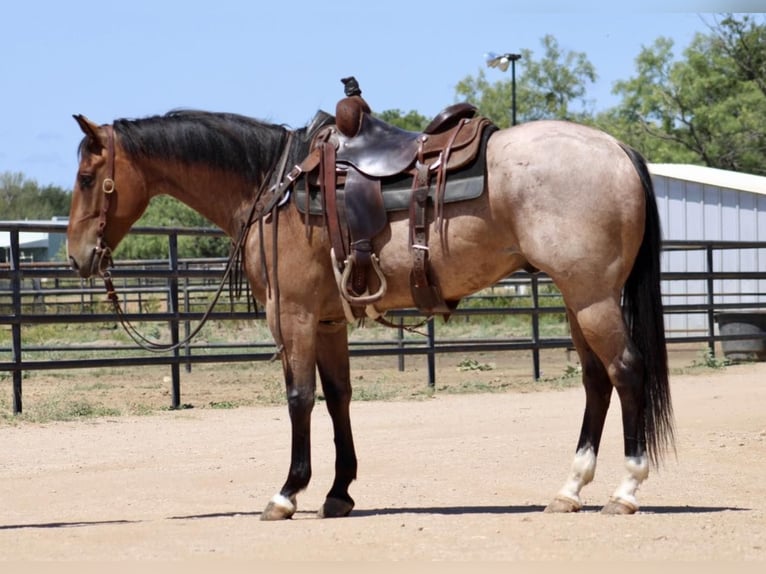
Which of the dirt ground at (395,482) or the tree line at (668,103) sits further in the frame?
the tree line at (668,103)

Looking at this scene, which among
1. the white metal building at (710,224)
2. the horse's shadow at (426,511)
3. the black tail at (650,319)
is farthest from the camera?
the white metal building at (710,224)

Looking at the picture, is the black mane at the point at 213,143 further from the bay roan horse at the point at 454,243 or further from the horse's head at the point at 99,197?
the horse's head at the point at 99,197

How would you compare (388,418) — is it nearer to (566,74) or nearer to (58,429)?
(58,429)

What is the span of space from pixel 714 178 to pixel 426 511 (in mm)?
18792

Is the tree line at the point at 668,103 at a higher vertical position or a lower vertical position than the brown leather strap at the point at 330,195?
higher

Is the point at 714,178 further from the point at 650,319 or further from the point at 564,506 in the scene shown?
the point at 564,506

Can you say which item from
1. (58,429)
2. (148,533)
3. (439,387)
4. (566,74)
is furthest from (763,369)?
(566,74)

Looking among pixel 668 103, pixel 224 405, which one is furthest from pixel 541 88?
pixel 224 405

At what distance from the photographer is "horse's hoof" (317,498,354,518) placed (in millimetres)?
5996

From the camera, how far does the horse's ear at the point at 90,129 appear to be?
6.25 meters

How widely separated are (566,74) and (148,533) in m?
59.8

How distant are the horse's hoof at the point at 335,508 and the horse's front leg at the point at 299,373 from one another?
147mm

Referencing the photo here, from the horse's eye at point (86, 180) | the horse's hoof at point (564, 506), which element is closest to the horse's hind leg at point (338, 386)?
the horse's hoof at point (564, 506)

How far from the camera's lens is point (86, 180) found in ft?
20.7
